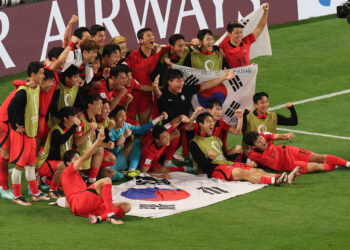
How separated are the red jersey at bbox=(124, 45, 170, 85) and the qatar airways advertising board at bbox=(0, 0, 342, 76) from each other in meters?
4.38

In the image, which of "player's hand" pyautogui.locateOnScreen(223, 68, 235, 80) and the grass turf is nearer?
the grass turf

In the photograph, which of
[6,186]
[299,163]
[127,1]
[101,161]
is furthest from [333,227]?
[127,1]

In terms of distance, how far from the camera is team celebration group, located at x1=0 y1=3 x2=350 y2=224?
11.7 meters

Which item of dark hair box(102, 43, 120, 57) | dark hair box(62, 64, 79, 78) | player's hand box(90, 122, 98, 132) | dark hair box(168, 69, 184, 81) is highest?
dark hair box(102, 43, 120, 57)

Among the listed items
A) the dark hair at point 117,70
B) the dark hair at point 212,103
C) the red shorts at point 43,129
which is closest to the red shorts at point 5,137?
the red shorts at point 43,129

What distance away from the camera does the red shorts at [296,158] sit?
1321 cm

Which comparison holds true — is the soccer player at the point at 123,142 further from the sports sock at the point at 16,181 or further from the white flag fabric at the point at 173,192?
the sports sock at the point at 16,181

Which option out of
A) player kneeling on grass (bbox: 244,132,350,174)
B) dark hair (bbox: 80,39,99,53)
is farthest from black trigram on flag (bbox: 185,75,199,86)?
dark hair (bbox: 80,39,99,53)

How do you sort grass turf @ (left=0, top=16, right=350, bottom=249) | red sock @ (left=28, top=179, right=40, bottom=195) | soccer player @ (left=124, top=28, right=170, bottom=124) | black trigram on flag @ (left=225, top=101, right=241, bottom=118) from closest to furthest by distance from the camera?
grass turf @ (left=0, top=16, right=350, bottom=249)
red sock @ (left=28, top=179, right=40, bottom=195)
soccer player @ (left=124, top=28, right=170, bottom=124)
black trigram on flag @ (left=225, top=101, right=241, bottom=118)

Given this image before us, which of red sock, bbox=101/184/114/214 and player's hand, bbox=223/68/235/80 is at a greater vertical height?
player's hand, bbox=223/68/235/80

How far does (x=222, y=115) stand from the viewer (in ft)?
47.0

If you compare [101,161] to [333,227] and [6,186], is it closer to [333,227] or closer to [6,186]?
[6,186]

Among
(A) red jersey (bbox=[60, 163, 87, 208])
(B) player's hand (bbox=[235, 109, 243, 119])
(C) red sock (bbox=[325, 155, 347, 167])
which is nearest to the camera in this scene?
(A) red jersey (bbox=[60, 163, 87, 208])

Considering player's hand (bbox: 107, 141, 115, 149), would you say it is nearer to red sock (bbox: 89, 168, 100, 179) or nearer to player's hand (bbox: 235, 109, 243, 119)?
red sock (bbox: 89, 168, 100, 179)
